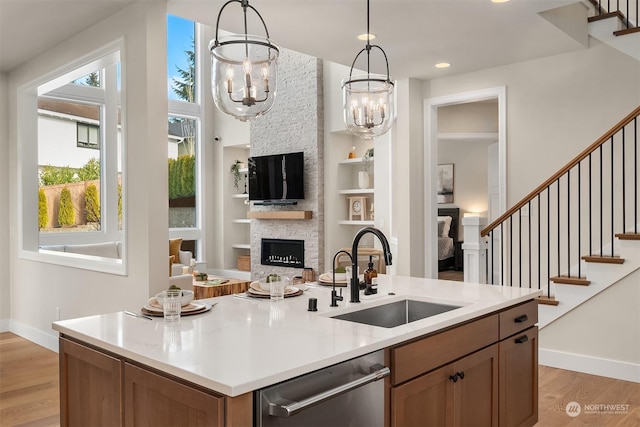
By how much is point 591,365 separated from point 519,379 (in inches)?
82.7

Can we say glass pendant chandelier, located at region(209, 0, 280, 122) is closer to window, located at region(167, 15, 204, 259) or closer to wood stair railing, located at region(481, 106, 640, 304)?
wood stair railing, located at region(481, 106, 640, 304)

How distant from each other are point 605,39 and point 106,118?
248 inches

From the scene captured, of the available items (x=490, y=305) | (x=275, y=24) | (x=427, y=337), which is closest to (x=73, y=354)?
(x=427, y=337)

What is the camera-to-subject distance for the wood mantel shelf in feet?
26.6

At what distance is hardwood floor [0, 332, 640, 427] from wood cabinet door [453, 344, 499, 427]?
3.58ft

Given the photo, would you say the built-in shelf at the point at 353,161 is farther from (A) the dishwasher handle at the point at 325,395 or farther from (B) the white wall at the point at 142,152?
(A) the dishwasher handle at the point at 325,395

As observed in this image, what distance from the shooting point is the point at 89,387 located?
74.8 inches

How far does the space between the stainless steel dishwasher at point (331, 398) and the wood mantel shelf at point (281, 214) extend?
20.8 feet

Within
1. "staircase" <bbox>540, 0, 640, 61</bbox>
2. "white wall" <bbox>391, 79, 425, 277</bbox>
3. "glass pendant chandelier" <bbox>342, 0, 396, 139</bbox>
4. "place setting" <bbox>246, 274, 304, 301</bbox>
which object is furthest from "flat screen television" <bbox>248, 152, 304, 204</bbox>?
Result: "place setting" <bbox>246, 274, 304, 301</bbox>

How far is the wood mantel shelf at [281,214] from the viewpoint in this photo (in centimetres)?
812

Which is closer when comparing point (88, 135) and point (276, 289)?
point (276, 289)

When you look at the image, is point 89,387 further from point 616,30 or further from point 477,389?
point 616,30

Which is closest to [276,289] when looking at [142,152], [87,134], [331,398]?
[331,398]

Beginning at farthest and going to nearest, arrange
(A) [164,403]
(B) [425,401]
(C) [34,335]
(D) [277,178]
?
(D) [277,178]
(C) [34,335]
(B) [425,401]
(A) [164,403]
